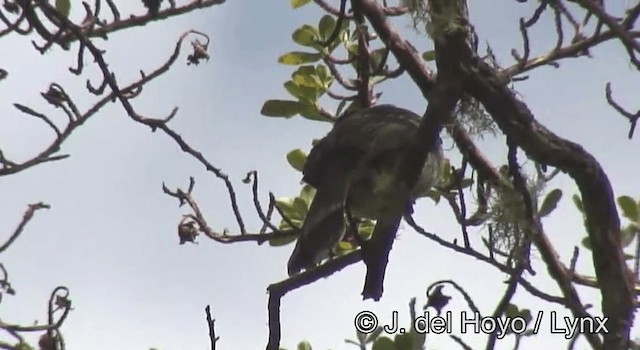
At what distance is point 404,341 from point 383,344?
77mm

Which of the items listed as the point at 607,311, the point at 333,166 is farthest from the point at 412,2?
the point at 607,311

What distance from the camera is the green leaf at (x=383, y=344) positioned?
282 centimetres

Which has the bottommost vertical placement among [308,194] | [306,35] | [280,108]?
[308,194]

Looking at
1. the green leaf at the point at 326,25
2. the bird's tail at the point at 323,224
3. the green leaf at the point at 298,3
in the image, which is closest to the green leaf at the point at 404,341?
the bird's tail at the point at 323,224

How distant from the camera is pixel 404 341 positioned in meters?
2.78

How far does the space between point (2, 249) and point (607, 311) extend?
1.47m

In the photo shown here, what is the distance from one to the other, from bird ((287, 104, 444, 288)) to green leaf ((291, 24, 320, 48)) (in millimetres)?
499

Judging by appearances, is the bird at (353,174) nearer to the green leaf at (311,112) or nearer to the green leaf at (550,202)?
the green leaf at (550,202)

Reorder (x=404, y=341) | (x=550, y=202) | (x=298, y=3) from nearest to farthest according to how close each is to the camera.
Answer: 1. (x=404, y=341)
2. (x=550, y=202)
3. (x=298, y=3)

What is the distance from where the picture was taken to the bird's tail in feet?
8.98

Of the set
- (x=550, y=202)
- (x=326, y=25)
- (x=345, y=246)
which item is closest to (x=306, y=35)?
(x=326, y=25)

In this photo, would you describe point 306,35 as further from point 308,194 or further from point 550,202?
point 550,202

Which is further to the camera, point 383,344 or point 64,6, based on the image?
point 64,6

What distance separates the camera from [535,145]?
2.32m
